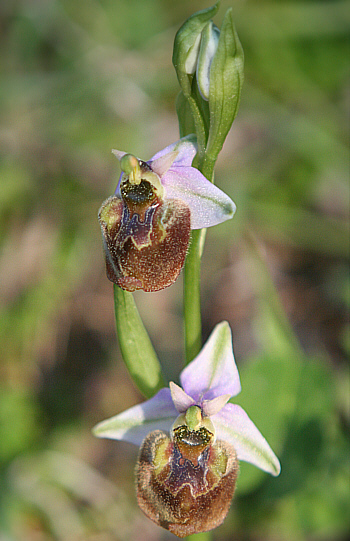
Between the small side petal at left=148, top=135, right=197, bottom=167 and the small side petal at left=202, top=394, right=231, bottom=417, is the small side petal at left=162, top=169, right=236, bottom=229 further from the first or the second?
the small side petal at left=202, top=394, right=231, bottom=417

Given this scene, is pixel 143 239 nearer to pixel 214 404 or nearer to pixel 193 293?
pixel 193 293

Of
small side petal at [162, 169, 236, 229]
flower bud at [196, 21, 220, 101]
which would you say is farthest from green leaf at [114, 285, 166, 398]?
flower bud at [196, 21, 220, 101]

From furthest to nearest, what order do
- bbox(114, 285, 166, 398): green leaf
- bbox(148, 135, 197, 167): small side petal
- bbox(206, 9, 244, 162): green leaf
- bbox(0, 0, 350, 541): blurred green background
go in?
bbox(0, 0, 350, 541): blurred green background, bbox(114, 285, 166, 398): green leaf, bbox(148, 135, 197, 167): small side petal, bbox(206, 9, 244, 162): green leaf

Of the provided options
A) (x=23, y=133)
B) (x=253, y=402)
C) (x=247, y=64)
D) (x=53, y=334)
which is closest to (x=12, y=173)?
(x=23, y=133)

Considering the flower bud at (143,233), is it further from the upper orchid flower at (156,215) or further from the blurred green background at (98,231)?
the blurred green background at (98,231)

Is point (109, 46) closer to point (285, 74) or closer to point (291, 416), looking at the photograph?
point (285, 74)

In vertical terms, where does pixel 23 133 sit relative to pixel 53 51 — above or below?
below

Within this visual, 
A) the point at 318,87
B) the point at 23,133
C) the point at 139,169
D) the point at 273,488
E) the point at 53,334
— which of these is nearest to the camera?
the point at 139,169
